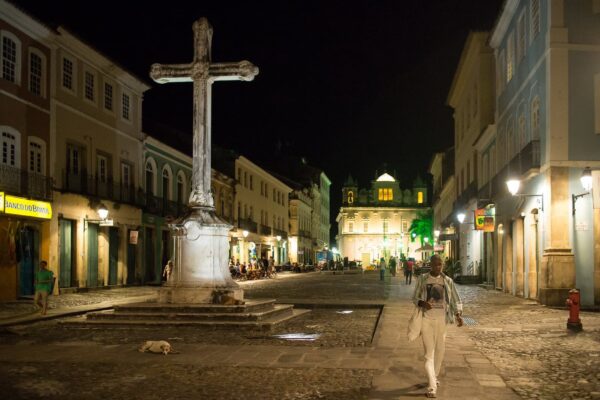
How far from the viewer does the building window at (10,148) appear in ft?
78.4

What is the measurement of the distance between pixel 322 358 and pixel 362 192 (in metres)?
116

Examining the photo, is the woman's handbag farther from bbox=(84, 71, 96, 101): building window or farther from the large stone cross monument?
bbox=(84, 71, 96, 101): building window

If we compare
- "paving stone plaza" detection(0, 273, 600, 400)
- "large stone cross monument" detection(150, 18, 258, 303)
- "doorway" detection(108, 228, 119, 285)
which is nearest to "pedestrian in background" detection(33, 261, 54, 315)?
"paving stone plaza" detection(0, 273, 600, 400)

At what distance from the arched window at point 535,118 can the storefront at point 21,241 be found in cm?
1634

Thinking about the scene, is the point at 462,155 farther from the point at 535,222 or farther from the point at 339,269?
the point at 339,269

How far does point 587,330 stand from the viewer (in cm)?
1422

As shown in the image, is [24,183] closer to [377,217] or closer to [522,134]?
[522,134]

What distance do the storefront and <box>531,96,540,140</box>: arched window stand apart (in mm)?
16342

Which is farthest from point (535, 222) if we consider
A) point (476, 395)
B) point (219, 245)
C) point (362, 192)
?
point (362, 192)

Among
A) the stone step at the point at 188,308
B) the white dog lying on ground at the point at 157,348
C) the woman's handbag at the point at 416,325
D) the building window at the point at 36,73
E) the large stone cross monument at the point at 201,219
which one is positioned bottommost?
the white dog lying on ground at the point at 157,348

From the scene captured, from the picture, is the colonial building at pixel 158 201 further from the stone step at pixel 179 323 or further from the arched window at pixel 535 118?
the stone step at pixel 179 323

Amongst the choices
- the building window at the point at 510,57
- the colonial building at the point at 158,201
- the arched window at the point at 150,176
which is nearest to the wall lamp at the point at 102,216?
the colonial building at the point at 158,201

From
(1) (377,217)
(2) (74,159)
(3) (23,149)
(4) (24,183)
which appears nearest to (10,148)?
(3) (23,149)

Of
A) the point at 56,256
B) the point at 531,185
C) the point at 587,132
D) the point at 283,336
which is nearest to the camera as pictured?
the point at 283,336
